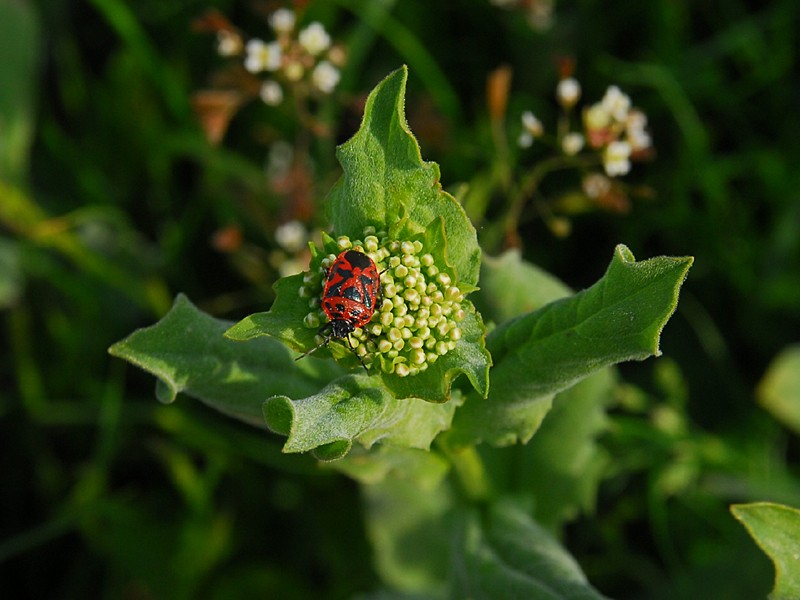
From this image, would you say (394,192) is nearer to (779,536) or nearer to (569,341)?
(569,341)

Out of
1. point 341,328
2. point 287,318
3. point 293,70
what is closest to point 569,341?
point 341,328

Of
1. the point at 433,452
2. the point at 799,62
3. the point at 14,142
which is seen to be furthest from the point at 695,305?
the point at 14,142

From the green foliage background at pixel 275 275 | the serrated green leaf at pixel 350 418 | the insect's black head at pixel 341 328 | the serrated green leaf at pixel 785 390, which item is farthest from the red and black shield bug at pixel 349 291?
the serrated green leaf at pixel 785 390

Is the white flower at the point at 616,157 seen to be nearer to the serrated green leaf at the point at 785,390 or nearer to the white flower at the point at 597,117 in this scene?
the white flower at the point at 597,117

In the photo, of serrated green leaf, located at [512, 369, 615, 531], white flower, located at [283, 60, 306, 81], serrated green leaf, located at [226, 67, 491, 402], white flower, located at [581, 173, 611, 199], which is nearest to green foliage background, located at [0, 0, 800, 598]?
serrated green leaf, located at [512, 369, 615, 531]

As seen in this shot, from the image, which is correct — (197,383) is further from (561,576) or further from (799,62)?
(799,62)

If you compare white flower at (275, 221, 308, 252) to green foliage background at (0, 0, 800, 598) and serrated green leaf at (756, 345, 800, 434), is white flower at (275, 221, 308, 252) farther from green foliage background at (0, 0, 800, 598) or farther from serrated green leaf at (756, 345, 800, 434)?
serrated green leaf at (756, 345, 800, 434)
